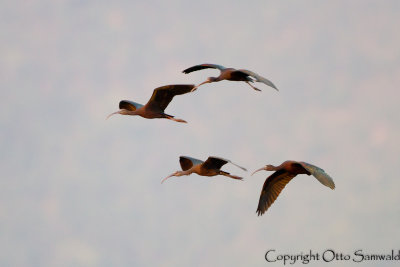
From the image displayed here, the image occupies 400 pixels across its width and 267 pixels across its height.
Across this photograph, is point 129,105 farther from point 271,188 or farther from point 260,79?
point 260,79

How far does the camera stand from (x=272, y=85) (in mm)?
21703

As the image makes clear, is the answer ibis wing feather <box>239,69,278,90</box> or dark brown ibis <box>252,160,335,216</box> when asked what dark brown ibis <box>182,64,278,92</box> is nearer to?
ibis wing feather <box>239,69,278,90</box>

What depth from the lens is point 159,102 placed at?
84.0 feet

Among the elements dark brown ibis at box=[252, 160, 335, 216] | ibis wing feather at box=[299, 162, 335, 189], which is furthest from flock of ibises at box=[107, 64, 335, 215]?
ibis wing feather at box=[299, 162, 335, 189]

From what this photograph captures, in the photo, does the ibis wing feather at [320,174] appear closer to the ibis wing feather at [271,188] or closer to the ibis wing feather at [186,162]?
the ibis wing feather at [271,188]

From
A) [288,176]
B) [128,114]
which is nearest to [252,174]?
[288,176]

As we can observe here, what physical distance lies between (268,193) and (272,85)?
14.0 ft

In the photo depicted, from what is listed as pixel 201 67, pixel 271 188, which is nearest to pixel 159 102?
pixel 201 67

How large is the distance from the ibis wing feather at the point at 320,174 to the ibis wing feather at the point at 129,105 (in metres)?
6.20

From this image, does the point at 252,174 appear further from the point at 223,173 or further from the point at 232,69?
the point at 232,69

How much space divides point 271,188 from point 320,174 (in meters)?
3.62

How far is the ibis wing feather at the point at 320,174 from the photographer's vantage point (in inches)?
813

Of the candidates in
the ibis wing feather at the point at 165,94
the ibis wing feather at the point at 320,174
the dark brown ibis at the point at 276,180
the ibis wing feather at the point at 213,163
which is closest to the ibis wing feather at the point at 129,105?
the ibis wing feather at the point at 165,94

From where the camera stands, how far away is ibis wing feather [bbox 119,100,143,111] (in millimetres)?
26625
